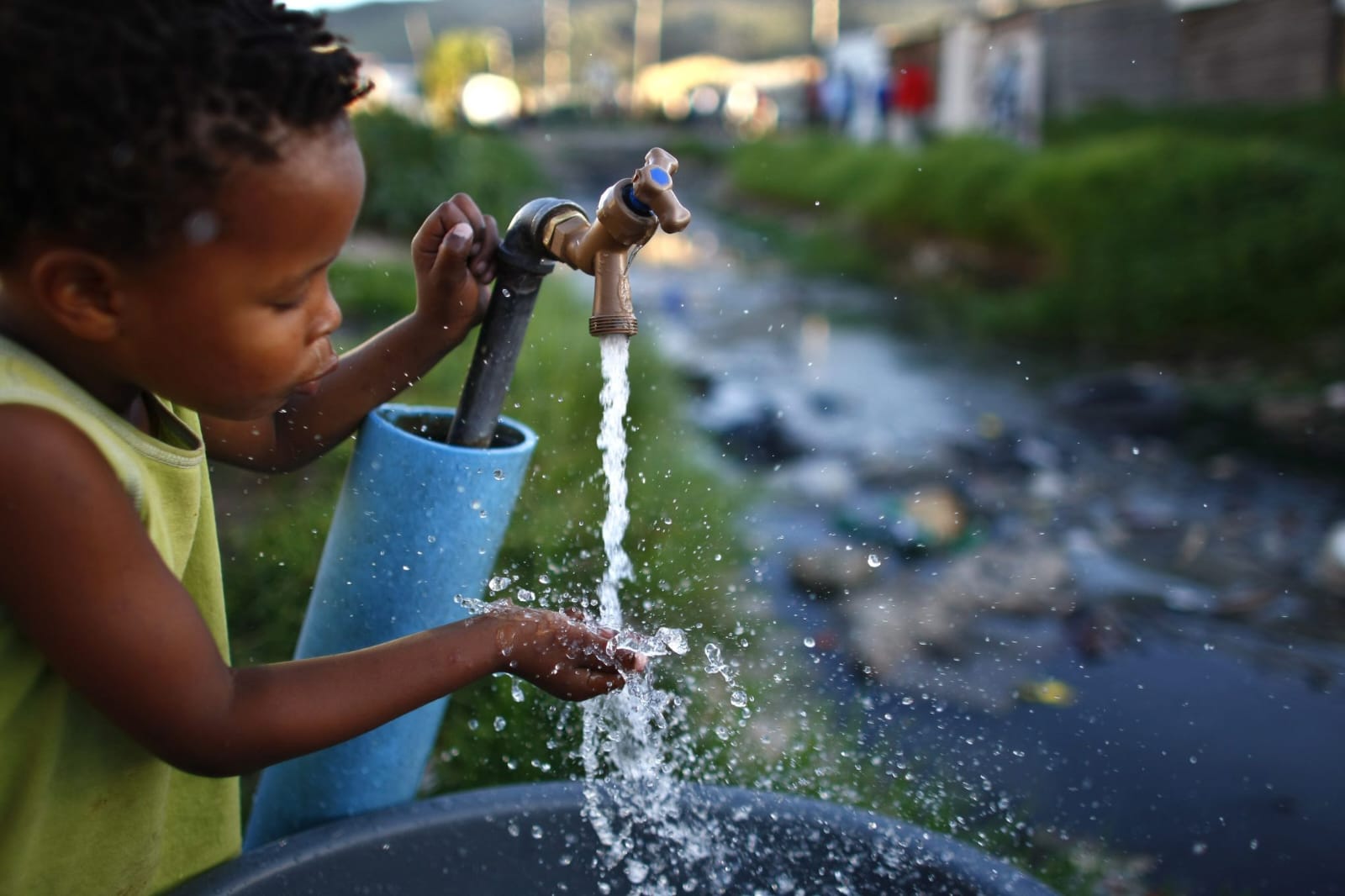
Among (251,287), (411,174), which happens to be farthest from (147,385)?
(411,174)

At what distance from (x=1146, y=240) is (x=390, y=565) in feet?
25.2

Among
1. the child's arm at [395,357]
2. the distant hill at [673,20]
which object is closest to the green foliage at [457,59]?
the child's arm at [395,357]

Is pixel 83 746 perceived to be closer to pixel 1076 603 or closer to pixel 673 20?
pixel 1076 603

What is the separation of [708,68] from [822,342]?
3873 centimetres

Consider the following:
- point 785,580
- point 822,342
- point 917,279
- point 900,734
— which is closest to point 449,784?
point 900,734

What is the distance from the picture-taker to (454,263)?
1.27 meters

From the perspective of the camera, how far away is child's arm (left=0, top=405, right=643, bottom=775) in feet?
2.91

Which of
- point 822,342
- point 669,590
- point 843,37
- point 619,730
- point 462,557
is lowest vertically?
point 822,342

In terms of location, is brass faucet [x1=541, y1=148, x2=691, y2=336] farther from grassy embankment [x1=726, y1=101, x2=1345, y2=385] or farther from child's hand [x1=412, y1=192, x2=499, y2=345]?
grassy embankment [x1=726, y1=101, x2=1345, y2=385]

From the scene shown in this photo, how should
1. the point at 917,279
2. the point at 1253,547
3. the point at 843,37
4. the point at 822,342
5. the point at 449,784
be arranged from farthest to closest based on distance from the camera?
the point at 843,37
the point at 917,279
the point at 822,342
the point at 1253,547
the point at 449,784

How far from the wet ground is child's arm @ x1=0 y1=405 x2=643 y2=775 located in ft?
4.98

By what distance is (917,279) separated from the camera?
11.9 m

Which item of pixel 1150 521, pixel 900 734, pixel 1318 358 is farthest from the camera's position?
pixel 1318 358

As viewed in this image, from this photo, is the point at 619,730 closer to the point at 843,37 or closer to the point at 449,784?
the point at 449,784
